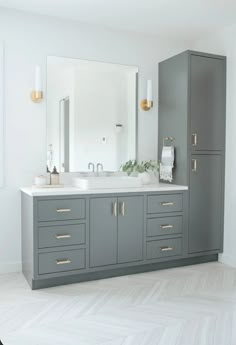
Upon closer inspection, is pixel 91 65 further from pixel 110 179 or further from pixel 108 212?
pixel 108 212

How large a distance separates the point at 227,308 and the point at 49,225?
4.98ft

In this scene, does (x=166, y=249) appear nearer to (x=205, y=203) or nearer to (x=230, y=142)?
(x=205, y=203)

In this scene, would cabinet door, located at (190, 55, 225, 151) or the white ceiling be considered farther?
cabinet door, located at (190, 55, 225, 151)

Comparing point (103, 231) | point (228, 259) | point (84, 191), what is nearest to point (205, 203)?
point (228, 259)

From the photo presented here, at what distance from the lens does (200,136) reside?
3.50 metres

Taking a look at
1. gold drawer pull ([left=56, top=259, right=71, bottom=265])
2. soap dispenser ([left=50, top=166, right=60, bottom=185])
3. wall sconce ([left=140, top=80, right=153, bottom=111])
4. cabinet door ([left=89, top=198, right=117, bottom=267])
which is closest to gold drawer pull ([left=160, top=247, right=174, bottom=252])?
cabinet door ([left=89, top=198, right=117, bottom=267])

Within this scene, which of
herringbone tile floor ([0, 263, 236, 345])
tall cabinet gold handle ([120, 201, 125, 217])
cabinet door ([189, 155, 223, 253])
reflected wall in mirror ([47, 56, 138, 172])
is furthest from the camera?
cabinet door ([189, 155, 223, 253])

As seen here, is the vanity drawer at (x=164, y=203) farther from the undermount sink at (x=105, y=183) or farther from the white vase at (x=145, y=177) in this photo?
the white vase at (x=145, y=177)

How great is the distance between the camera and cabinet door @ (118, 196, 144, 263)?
317cm

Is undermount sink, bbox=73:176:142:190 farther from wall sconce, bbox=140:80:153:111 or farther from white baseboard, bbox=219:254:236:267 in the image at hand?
white baseboard, bbox=219:254:236:267

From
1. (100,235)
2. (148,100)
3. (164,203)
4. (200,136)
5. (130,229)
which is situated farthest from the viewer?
(148,100)

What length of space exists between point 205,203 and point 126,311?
1527 millimetres

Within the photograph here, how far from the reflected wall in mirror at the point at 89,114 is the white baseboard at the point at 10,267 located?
97 centimetres

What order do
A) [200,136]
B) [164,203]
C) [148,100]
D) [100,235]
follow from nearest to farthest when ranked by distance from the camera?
[100,235] < [164,203] < [200,136] < [148,100]
